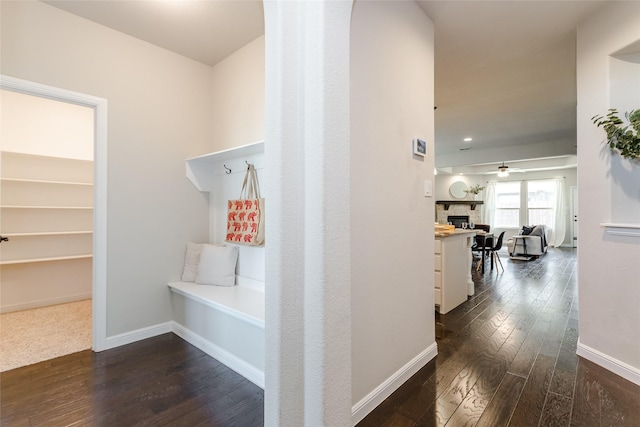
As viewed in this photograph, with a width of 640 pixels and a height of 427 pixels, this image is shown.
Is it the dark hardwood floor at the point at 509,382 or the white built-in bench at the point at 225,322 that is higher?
the white built-in bench at the point at 225,322

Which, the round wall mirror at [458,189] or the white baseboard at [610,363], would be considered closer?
the white baseboard at [610,363]

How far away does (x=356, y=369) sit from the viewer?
1504 millimetres

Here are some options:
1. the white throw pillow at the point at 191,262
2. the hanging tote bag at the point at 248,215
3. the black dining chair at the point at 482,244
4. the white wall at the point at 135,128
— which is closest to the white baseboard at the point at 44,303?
the white wall at the point at 135,128

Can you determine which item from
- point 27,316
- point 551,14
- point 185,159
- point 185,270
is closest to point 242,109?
point 185,159

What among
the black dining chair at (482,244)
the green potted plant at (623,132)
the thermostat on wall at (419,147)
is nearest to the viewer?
the green potted plant at (623,132)

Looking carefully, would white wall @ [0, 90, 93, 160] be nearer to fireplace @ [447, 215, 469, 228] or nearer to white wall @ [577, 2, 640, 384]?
white wall @ [577, 2, 640, 384]

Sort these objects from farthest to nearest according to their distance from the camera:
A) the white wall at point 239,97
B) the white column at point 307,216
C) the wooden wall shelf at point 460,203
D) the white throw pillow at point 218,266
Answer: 1. the wooden wall shelf at point 460,203
2. the white throw pillow at point 218,266
3. the white wall at point 239,97
4. the white column at point 307,216

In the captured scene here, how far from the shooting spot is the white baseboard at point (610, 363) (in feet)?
6.13

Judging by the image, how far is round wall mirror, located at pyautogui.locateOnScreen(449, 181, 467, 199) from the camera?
9516 millimetres

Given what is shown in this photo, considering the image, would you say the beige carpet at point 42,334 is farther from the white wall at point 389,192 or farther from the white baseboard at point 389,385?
the white wall at point 389,192

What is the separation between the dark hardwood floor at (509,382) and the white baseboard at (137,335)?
206cm

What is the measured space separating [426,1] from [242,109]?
67.9 inches

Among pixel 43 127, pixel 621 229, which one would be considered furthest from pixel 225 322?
pixel 43 127

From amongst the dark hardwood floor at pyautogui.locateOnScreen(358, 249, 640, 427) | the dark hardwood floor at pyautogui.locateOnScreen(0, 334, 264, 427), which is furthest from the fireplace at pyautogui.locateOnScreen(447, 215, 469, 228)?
the dark hardwood floor at pyautogui.locateOnScreen(0, 334, 264, 427)
